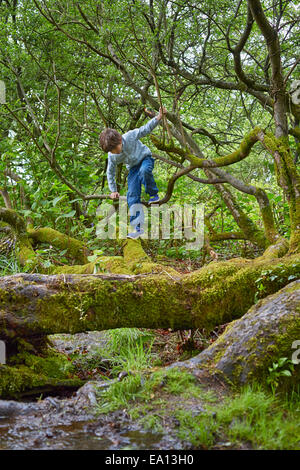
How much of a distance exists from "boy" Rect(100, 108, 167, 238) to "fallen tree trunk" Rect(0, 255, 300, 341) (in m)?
2.14

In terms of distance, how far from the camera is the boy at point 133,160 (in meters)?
5.26

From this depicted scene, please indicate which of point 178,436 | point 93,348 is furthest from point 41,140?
point 178,436

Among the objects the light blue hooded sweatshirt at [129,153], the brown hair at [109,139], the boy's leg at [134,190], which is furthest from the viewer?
the boy's leg at [134,190]

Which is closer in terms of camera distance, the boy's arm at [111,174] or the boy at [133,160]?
the boy at [133,160]

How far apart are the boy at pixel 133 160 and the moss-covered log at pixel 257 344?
9.18 ft

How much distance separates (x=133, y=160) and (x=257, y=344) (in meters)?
3.65

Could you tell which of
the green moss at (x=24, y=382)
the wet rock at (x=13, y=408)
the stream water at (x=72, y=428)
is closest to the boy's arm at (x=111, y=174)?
the green moss at (x=24, y=382)

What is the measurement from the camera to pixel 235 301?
3352 millimetres

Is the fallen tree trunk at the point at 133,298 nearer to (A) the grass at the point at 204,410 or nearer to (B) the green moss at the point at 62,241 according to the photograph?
(A) the grass at the point at 204,410

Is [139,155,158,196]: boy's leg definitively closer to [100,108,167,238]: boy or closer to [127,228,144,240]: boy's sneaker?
[100,108,167,238]: boy

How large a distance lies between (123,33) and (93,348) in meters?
4.43

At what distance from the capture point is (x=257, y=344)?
104 inches

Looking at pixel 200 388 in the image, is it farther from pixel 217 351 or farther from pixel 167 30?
pixel 167 30

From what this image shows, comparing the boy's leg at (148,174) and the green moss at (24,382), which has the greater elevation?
the boy's leg at (148,174)
